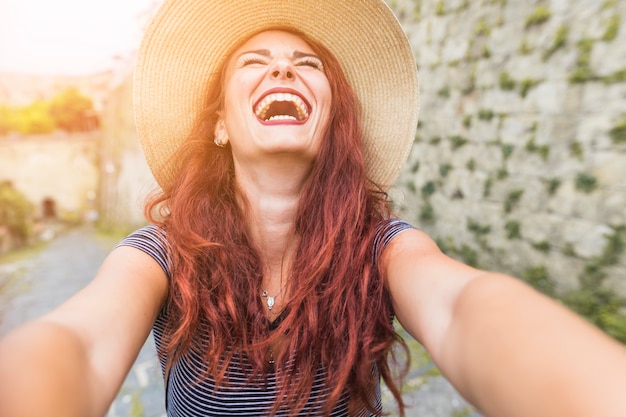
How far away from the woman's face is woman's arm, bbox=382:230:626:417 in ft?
1.86

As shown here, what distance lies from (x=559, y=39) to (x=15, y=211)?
26.5 ft

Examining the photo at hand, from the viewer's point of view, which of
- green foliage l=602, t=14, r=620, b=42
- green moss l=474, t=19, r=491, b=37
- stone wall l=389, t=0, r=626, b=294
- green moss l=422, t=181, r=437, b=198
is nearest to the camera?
green foliage l=602, t=14, r=620, b=42

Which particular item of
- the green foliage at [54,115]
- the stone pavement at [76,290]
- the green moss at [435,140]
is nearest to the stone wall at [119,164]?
the green foliage at [54,115]

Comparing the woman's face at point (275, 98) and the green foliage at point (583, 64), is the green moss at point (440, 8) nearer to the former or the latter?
the green foliage at point (583, 64)

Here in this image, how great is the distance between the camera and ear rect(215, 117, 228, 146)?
1.33 metres

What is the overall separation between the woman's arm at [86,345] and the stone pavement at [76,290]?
0.09 metres

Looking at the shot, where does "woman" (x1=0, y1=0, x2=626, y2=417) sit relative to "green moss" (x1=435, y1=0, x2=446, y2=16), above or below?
below

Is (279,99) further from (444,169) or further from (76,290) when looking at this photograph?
(76,290)

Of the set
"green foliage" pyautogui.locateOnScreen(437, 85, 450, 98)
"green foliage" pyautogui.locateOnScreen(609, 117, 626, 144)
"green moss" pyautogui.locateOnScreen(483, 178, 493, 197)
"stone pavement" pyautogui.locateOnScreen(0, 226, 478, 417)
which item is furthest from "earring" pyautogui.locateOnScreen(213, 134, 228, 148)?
"green foliage" pyautogui.locateOnScreen(437, 85, 450, 98)

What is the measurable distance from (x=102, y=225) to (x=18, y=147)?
8.11 ft

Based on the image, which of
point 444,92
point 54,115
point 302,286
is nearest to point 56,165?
point 54,115

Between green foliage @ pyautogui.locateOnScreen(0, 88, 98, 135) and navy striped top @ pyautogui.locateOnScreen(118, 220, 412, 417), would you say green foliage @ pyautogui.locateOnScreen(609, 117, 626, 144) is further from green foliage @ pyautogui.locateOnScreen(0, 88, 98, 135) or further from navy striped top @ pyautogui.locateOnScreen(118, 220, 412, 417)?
green foliage @ pyautogui.locateOnScreen(0, 88, 98, 135)

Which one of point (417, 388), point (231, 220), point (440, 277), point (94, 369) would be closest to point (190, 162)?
point (231, 220)

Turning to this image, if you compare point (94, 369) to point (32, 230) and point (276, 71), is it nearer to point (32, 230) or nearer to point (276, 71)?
point (276, 71)
